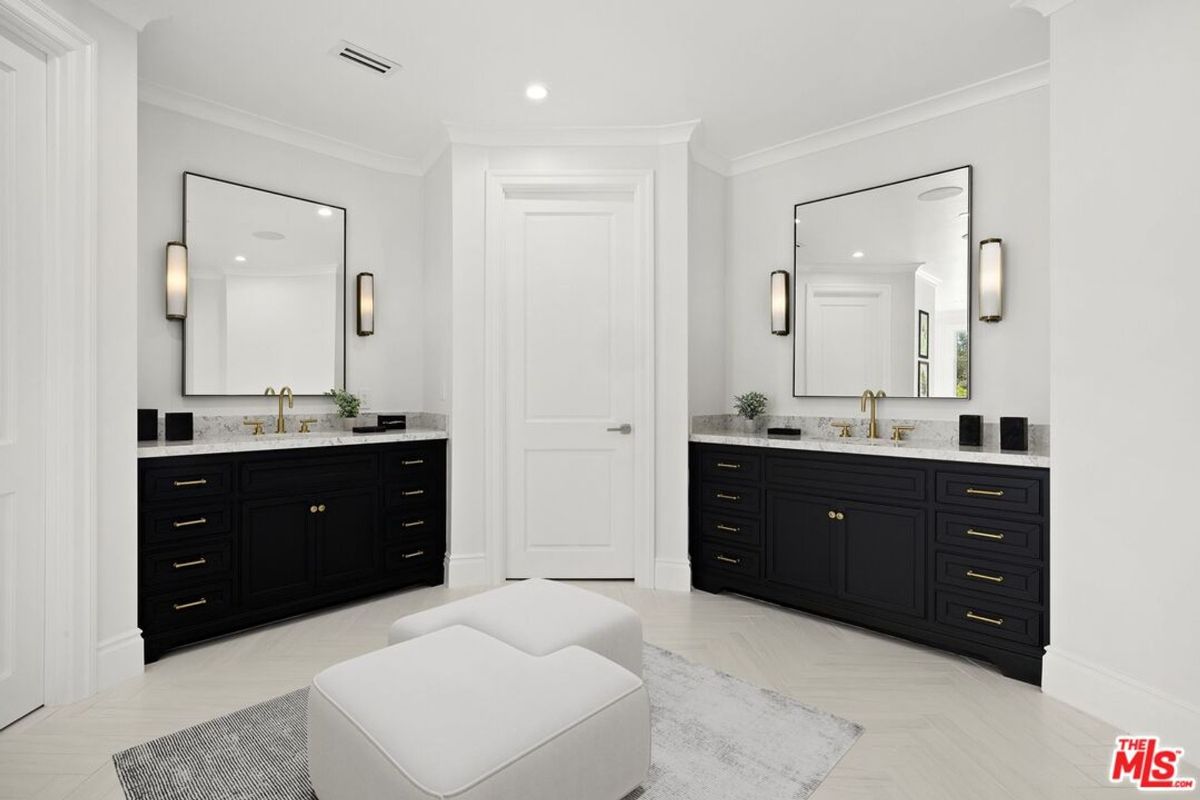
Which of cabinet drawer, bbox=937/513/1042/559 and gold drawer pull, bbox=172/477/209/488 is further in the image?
gold drawer pull, bbox=172/477/209/488

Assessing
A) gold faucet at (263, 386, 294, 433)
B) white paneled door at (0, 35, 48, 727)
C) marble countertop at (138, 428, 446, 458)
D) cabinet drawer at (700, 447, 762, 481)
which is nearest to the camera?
white paneled door at (0, 35, 48, 727)

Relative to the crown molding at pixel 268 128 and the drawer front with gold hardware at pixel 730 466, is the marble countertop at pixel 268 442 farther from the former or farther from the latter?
the crown molding at pixel 268 128

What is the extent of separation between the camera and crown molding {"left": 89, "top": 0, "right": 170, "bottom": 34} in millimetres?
2523

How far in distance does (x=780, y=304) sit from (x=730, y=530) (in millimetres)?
1473

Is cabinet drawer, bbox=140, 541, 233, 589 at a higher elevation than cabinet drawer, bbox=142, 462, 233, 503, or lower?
lower

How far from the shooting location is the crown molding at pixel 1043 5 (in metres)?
2.48

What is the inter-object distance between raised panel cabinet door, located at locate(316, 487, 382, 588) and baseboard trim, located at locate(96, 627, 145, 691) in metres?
0.85

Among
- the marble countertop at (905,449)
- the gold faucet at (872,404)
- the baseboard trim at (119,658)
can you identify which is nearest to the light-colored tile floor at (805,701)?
the baseboard trim at (119,658)

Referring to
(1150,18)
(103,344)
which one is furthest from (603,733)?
(1150,18)

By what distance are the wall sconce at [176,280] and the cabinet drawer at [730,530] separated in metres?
3.15

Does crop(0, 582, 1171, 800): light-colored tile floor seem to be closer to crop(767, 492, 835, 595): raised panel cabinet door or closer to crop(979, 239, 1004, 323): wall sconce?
crop(767, 492, 835, 595): raised panel cabinet door

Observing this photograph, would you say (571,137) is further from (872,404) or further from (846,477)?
(846,477)

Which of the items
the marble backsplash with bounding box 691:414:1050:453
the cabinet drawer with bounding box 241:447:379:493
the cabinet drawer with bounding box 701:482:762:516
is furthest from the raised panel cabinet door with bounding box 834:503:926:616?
the cabinet drawer with bounding box 241:447:379:493

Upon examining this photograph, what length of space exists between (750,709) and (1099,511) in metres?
1.51
